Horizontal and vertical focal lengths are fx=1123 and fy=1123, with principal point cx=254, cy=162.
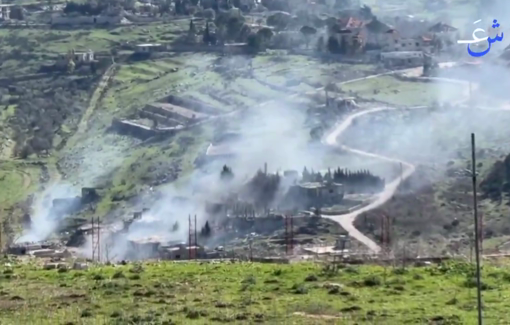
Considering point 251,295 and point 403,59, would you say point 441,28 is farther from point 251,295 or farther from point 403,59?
point 251,295

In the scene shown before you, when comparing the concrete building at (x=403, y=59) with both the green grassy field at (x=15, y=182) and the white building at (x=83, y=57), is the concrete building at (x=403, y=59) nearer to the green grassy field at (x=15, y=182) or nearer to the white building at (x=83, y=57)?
the white building at (x=83, y=57)

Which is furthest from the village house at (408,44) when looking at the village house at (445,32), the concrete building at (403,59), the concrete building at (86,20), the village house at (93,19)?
the concrete building at (86,20)

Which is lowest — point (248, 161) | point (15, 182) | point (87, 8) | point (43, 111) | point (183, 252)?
point (15, 182)

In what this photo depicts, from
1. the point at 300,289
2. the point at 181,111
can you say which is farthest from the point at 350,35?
the point at 300,289

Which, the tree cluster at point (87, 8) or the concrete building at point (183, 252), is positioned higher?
the tree cluster at point (87, 8)

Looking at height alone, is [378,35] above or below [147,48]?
above

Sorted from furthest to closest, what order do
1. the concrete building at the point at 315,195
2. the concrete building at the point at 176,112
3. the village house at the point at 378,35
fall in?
the village house at the point at 378,35, the concrete building at the point at 176,112, the concrete building at the point at 315,195

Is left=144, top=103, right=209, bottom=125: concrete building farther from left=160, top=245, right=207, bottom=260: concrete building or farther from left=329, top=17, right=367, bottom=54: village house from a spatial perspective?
left=160, top=245, right=207, bottom=260: concrete building
